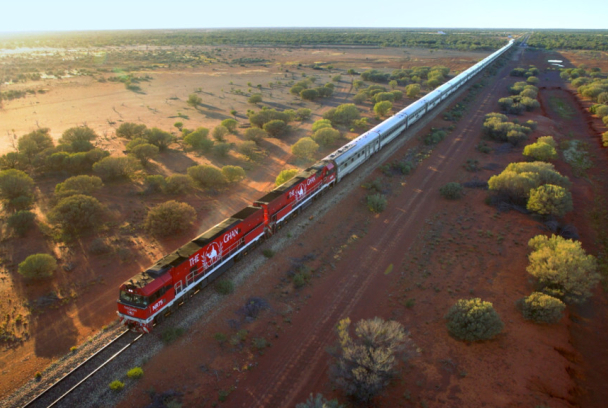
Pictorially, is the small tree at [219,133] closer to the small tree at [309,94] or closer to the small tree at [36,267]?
the small tree at [36,267]

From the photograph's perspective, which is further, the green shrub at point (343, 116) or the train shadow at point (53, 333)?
the green shrub at point (343, 116)

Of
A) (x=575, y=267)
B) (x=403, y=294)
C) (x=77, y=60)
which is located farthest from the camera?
(x=77, y=60)

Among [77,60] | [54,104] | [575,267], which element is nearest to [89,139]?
[54,104]

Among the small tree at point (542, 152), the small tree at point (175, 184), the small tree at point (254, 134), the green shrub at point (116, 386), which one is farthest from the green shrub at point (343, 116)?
the green shrub at point (116, 386)

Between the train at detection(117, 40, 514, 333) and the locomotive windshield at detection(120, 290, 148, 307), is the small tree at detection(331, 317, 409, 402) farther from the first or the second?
the locomotive windshield at detection(120, 290, 148, 307)

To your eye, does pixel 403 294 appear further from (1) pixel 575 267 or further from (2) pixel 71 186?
(2) pixel 71 186

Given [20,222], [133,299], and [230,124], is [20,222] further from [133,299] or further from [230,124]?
[230,124]
